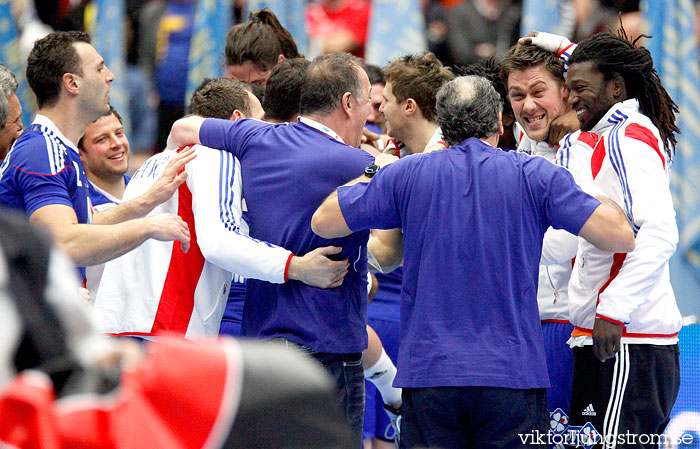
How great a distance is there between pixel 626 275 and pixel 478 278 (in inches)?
24.0

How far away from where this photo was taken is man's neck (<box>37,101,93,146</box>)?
416 centimetres

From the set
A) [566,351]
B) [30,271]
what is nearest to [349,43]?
[566,351]

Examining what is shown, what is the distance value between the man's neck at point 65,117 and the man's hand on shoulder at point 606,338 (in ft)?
8.44

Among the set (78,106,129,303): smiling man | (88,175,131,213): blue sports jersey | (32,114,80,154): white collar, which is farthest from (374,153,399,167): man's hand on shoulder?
(78,106,129,303): smiling man

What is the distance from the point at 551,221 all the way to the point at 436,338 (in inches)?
23.8

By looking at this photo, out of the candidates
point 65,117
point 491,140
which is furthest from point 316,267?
point 65,117

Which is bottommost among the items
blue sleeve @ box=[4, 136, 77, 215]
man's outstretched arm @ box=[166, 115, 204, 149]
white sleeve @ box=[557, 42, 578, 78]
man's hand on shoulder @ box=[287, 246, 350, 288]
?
man's hand on shoulder @ box=[287, 246, 350, 288]

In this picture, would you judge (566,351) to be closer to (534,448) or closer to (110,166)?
(534,448)

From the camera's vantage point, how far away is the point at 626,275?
10.9 ft

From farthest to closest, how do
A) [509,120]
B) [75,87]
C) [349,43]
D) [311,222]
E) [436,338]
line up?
[349,43]
[509,120]
[75,87]
[311,222]
[436,338]

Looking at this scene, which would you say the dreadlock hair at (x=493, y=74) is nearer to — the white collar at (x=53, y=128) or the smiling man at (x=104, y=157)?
the smiling man at (x=104, y=157)

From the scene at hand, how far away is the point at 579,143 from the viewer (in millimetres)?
3807

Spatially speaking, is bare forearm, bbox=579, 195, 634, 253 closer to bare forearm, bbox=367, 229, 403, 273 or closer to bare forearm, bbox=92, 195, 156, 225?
bare forearm, bbox=367, 229, 403, 273

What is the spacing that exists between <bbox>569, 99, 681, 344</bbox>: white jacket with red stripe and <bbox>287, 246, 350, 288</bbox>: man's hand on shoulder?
3.37ft
